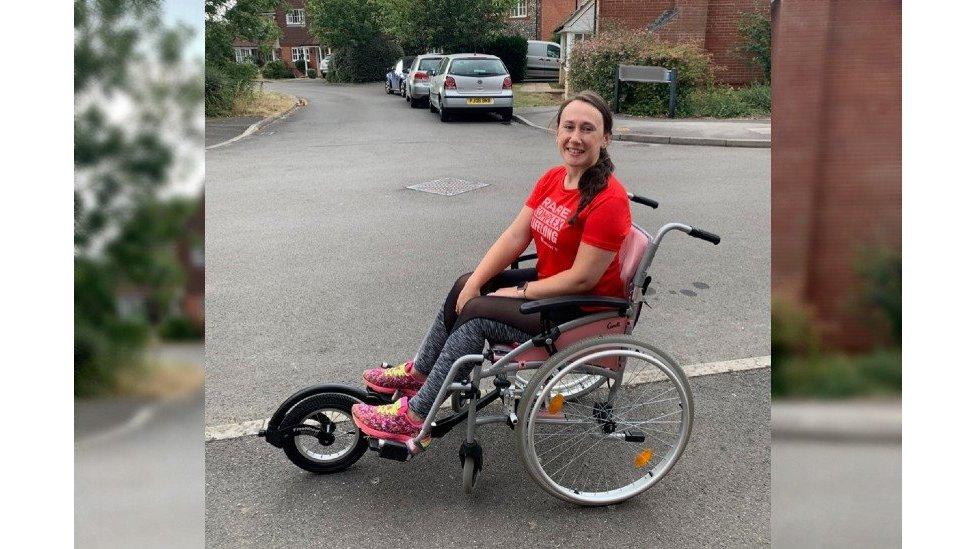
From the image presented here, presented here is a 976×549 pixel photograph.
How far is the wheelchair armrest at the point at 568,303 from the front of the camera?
2.79 m

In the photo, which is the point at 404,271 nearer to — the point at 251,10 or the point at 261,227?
the point at 261,227

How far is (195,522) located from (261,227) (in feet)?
23.0

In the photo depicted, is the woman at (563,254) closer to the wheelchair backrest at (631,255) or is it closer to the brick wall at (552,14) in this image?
the wheelchair backrest at (631,255)

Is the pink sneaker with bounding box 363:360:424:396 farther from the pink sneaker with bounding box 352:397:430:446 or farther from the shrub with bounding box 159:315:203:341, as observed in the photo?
the shrub with bounding box 159:315:203:341

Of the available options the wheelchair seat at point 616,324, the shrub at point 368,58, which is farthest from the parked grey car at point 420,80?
the shrub at point 368,58

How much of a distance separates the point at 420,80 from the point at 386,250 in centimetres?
1573

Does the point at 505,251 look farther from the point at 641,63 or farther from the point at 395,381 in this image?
the point at 641,63

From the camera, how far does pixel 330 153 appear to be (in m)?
13.2

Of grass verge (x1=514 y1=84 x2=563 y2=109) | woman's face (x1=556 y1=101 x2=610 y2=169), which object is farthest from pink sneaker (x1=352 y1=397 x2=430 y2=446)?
grass verge (x1=514 y1=84 x2=563 y2=109)

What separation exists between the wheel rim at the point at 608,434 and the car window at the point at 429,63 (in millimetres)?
20004

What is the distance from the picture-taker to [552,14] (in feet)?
144

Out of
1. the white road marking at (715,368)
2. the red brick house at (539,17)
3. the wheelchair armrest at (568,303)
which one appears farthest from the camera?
the red brick house at (539,17)

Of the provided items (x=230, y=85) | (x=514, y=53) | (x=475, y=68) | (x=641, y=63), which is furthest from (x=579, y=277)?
(x=514, y=53)

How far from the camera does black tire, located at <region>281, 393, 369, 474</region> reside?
10.3ft
